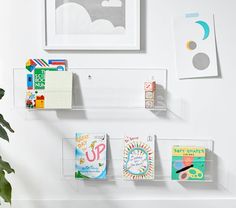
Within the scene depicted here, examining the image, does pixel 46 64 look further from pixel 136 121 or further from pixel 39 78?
pixel 136 121

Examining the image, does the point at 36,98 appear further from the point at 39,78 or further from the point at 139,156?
the point at 139,156

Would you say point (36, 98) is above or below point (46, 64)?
below

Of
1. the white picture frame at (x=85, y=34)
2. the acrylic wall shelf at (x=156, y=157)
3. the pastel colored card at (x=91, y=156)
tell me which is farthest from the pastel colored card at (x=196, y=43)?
the pastel colored card at (x=91, y=156)

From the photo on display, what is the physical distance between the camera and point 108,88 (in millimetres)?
1565

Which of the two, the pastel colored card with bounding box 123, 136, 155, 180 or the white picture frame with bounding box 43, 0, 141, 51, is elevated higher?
the white picture frame with bounding box 43, 0, 141, 51

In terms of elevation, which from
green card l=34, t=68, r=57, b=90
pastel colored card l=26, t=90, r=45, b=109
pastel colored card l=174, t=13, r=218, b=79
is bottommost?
pastel colored card l=26, t=90, r=45, b=109

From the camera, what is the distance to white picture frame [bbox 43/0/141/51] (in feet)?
5.00

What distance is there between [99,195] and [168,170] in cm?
32

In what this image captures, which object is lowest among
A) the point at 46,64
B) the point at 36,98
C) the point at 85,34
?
the point at 36,98

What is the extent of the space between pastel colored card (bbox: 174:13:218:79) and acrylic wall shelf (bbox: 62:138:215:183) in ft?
1.03

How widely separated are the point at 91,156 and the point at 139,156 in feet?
0.68

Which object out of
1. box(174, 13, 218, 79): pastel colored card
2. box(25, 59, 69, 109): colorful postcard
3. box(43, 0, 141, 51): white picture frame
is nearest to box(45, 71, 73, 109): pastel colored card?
box(25, 59, 69, 109): colorful postcard

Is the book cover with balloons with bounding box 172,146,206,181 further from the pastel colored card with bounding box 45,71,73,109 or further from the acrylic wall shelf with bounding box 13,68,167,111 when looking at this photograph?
the pastel colored card with bounding box 45,71,73,109

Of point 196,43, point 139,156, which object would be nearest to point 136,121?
point 139,156
